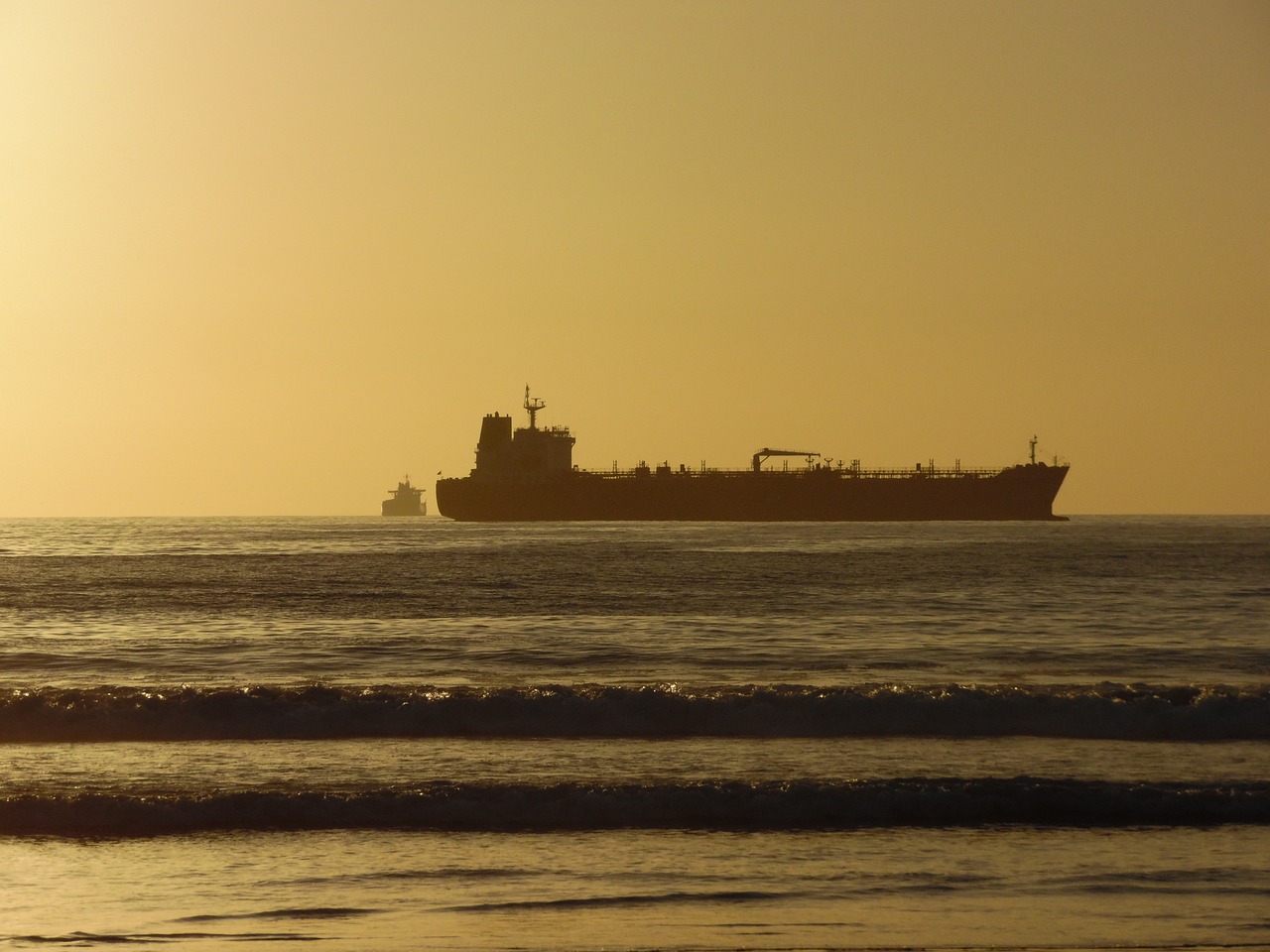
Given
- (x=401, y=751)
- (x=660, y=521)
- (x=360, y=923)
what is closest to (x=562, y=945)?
(x=360, y=923)

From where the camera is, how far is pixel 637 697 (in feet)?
53.4

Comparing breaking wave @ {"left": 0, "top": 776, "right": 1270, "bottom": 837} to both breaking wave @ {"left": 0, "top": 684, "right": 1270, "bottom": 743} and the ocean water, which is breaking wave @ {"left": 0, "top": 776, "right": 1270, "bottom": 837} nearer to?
the ocean water

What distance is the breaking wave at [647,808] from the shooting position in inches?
437

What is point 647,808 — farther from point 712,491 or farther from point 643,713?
point 712,491

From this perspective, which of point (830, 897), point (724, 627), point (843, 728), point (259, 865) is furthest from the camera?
point (724, 627)

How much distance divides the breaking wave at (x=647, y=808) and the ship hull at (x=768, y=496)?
336ft

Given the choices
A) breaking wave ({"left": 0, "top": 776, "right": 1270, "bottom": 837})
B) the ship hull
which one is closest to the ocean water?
breaking wave ({"left": 0, "top": 776, "right": 1270, "bottom": 837})

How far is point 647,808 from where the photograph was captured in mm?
11422

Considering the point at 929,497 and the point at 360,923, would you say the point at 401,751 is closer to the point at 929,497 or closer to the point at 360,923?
the point at 360,923

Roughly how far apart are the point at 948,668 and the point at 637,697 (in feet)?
20.3

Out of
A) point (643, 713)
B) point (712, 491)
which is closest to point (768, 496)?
point (712, 491)

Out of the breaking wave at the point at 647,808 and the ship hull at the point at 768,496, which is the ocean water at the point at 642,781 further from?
the ship hull at the point at 768,496

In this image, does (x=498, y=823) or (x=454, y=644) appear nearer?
(x=498, y=823)

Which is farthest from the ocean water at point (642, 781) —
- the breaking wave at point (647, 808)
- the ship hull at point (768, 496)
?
the ship hull at point (768, 496)
